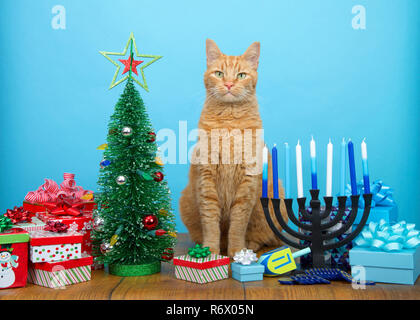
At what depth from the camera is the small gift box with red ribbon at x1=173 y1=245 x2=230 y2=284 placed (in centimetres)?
116

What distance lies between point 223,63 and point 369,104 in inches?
33.8

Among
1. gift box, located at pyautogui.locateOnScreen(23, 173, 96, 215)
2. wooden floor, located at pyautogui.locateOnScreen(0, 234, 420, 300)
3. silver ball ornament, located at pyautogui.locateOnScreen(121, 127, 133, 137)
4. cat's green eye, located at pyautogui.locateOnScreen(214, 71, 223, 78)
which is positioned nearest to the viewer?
wooden floor, located at pyautogui.locateOnScreen(0, 234, 420, 300)

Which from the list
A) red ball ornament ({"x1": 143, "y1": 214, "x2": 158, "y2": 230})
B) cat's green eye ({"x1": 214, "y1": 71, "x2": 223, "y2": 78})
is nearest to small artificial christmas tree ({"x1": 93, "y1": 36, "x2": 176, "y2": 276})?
red ball ornament ({"x1": 143, "y1": 214, "x2": 158, "y2": 230})

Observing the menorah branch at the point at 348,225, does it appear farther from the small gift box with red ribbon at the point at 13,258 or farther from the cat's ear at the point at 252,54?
the small gift box with red ribbon at the point at 13,258

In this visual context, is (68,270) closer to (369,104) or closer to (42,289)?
(42,289)

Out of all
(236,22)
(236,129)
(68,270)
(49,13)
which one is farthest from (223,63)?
(49,13)

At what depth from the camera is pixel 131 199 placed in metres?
1.27

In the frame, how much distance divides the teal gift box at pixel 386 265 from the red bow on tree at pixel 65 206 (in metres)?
0.81

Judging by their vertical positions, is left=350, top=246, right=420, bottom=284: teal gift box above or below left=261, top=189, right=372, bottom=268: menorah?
below

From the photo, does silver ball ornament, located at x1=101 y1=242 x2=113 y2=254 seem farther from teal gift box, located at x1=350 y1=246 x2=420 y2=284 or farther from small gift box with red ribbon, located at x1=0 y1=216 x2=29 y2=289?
teal gift box, located at x1=350 y1=246 x2=420 y2=284

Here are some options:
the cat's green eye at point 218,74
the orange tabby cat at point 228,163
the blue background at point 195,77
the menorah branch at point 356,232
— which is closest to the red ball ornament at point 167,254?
the orange tabby cat at point 228,163

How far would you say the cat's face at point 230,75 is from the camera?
1.49m
